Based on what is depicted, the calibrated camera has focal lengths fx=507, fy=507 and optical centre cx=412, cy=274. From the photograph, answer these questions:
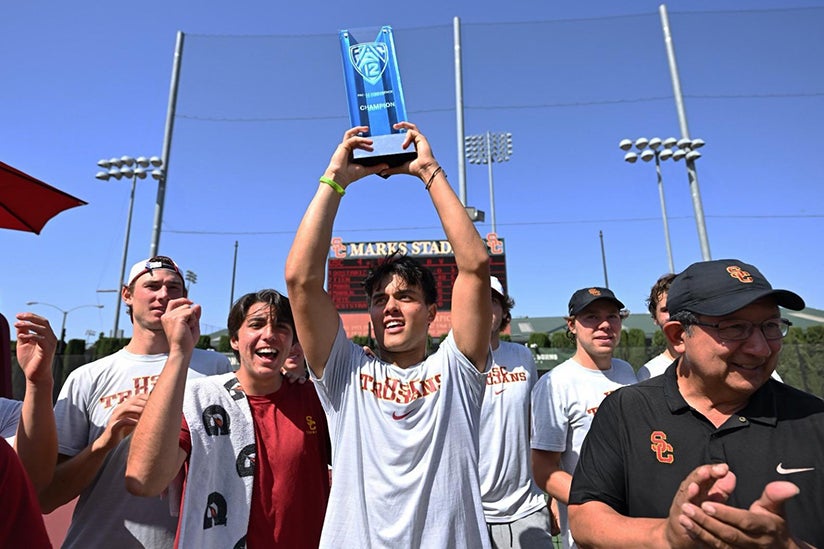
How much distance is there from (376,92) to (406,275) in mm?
811

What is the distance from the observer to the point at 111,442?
83.1 inches

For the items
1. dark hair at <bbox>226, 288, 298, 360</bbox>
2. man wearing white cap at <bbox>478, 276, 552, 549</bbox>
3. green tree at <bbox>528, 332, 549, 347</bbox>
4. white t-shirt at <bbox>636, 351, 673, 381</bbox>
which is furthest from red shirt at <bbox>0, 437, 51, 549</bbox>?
green tree at <bbox>528, 332, 549, 347</bbox>

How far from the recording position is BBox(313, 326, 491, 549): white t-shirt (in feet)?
5.79

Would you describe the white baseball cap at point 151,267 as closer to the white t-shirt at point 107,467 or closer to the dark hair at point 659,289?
the white t-shirt at point 107,467

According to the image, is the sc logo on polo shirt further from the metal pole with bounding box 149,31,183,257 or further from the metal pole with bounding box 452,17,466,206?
the metal pole with bounding box 149,31,183,257

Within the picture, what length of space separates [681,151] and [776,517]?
13116 mm

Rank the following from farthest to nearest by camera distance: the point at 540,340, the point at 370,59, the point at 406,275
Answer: the point at 540,340, the point at 370,59, the point at 406,275

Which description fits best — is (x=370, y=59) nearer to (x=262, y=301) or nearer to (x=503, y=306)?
(x=262, y=301)

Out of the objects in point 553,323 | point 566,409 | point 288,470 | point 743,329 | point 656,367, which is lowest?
point 288,470

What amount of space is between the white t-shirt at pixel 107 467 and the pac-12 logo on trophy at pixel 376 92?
5.43ft

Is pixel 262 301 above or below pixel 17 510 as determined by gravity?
above

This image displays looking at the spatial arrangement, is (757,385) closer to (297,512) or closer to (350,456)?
(350,456)

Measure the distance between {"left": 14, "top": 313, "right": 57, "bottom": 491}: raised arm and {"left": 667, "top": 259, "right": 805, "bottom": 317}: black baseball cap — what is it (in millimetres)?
2396

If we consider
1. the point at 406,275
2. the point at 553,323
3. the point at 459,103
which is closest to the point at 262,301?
the point at 406,275
